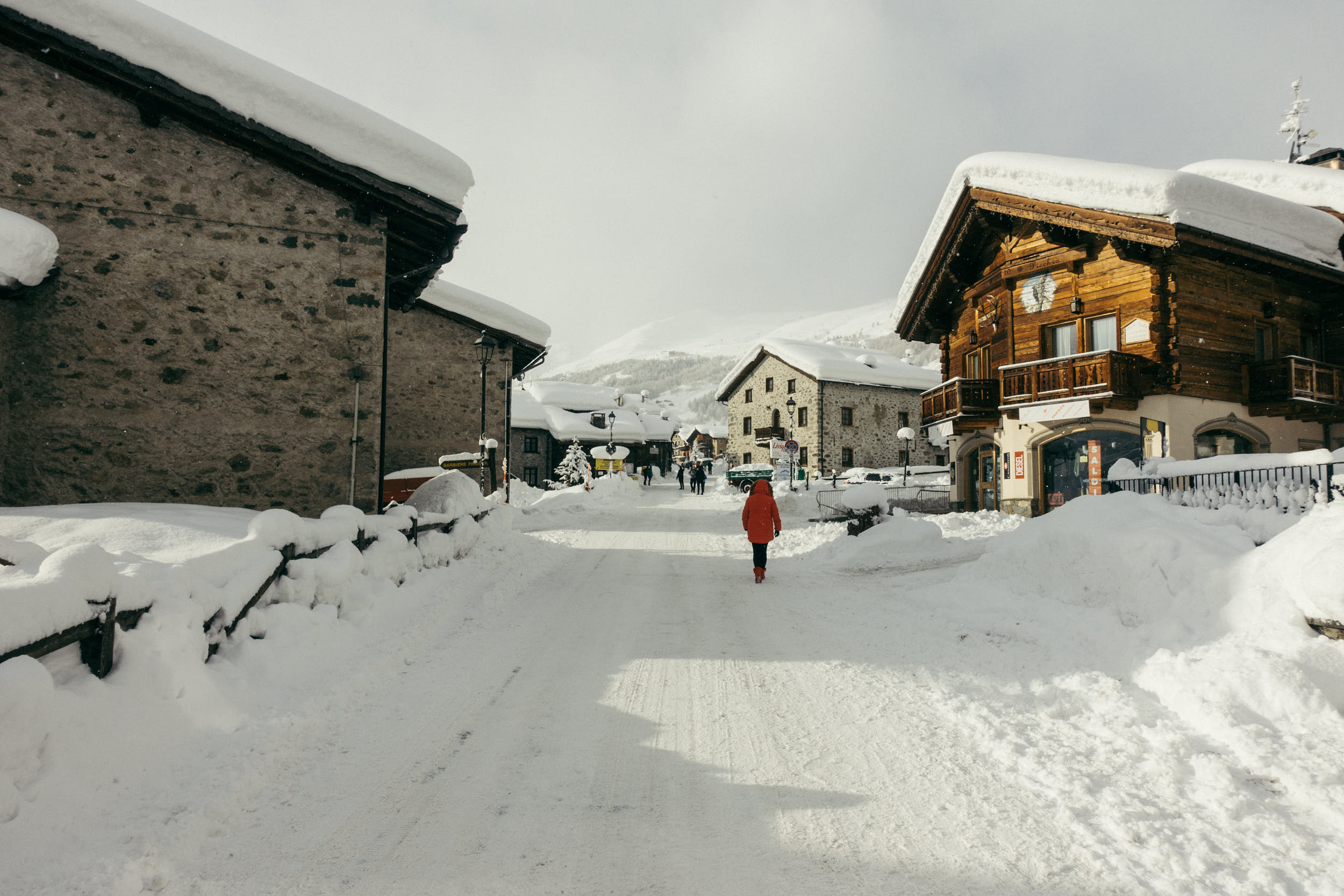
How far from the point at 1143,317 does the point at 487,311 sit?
1557 cm

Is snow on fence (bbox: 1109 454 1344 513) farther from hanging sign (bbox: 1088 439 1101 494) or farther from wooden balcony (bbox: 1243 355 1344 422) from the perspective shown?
wooden balcony (bbox: 1243 355 1344 422)

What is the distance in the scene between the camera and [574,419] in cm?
4338

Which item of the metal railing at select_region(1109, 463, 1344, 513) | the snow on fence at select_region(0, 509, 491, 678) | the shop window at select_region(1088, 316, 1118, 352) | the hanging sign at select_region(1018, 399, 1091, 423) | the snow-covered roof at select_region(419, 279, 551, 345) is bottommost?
the snow on fence at select_region(0, 509, 491, 678)

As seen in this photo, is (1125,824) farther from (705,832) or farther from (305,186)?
(305,186)

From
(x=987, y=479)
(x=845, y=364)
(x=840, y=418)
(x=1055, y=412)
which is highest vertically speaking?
(x=845, y=364)

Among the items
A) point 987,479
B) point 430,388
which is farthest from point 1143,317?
point 430,388

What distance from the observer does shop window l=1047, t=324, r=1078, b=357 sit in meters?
15.4

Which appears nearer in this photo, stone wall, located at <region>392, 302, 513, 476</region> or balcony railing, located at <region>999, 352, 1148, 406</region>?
balcony railing, located at <region>999, 352, 1148, 406</region>

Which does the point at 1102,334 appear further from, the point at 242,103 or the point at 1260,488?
the point at 242,103

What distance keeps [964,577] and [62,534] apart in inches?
353

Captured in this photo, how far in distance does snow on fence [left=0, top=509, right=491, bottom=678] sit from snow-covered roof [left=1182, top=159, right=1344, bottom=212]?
19.7 metres

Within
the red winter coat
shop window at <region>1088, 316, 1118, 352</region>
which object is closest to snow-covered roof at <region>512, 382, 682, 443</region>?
shop window at <region>1088, 316, 1118, 352</region>

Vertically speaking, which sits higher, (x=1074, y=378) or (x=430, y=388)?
(x=1074, y=378)

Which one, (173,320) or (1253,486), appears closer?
(173,320)
